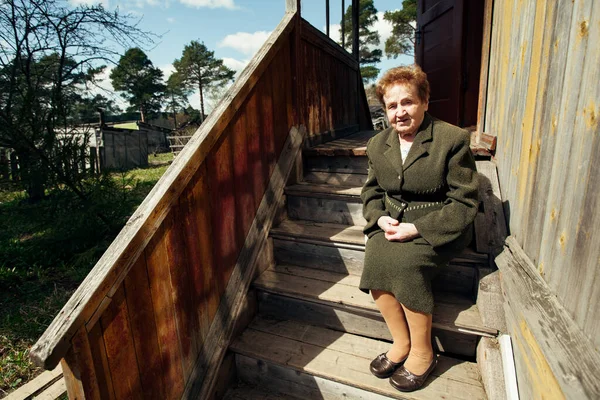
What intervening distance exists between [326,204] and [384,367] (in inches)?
48.4

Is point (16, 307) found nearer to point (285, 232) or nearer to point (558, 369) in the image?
point (285, 232)

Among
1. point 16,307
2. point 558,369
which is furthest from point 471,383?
point 16,307

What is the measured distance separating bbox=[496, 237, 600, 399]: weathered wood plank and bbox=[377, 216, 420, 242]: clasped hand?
44 centimetres

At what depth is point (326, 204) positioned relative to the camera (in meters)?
2.68

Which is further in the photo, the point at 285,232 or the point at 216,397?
the point at 285,232

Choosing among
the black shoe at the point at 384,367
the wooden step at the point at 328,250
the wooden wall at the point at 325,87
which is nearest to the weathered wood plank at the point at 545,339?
the wooden step at the point at 328,250

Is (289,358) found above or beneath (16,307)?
above

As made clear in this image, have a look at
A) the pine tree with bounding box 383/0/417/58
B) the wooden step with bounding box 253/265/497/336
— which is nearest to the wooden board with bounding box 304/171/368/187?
the wooden step with bounding box 253/265/497/336

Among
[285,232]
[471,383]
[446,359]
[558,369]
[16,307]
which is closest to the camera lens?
[558,369]

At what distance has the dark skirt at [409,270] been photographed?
5.45 feet

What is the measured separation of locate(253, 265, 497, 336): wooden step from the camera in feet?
5.86

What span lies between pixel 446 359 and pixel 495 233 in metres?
0.70

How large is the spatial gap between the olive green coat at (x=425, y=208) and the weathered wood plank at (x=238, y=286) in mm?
780

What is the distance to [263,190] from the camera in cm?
254
